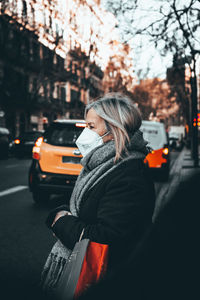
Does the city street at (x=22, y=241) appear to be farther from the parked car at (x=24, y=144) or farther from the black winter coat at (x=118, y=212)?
the parked car at (x=24, y=144)

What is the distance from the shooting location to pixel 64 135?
8.18 meters

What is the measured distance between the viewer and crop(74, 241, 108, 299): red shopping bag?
171 centimetres

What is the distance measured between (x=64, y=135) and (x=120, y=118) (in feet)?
20.6

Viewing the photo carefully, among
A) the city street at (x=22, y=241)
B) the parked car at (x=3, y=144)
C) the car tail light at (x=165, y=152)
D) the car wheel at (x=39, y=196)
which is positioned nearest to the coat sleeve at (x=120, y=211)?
the city street at (x=22, y=241)

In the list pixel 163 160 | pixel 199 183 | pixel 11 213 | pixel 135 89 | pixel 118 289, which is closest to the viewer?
pixel 118 289

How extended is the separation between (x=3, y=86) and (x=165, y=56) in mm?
19048

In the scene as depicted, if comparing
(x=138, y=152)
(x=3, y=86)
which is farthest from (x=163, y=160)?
(x=3, y=86)

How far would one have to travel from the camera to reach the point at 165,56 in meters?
12.8

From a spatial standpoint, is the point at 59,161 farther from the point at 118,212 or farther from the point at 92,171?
the point at 118,212

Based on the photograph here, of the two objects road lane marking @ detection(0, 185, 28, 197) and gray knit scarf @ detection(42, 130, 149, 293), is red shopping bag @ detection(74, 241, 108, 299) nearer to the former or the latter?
gray knit scarf @ detection(42, 130, 149, 293)

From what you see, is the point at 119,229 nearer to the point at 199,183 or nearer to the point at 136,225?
the point at 136,225

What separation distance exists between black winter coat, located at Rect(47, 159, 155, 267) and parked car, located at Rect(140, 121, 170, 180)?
1171cm

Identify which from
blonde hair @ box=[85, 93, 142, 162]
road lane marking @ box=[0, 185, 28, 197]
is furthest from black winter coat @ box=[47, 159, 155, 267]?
road lane marking @ box=[0, 185, 28, 197]

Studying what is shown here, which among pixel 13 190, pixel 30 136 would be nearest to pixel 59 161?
pixel 13 190
